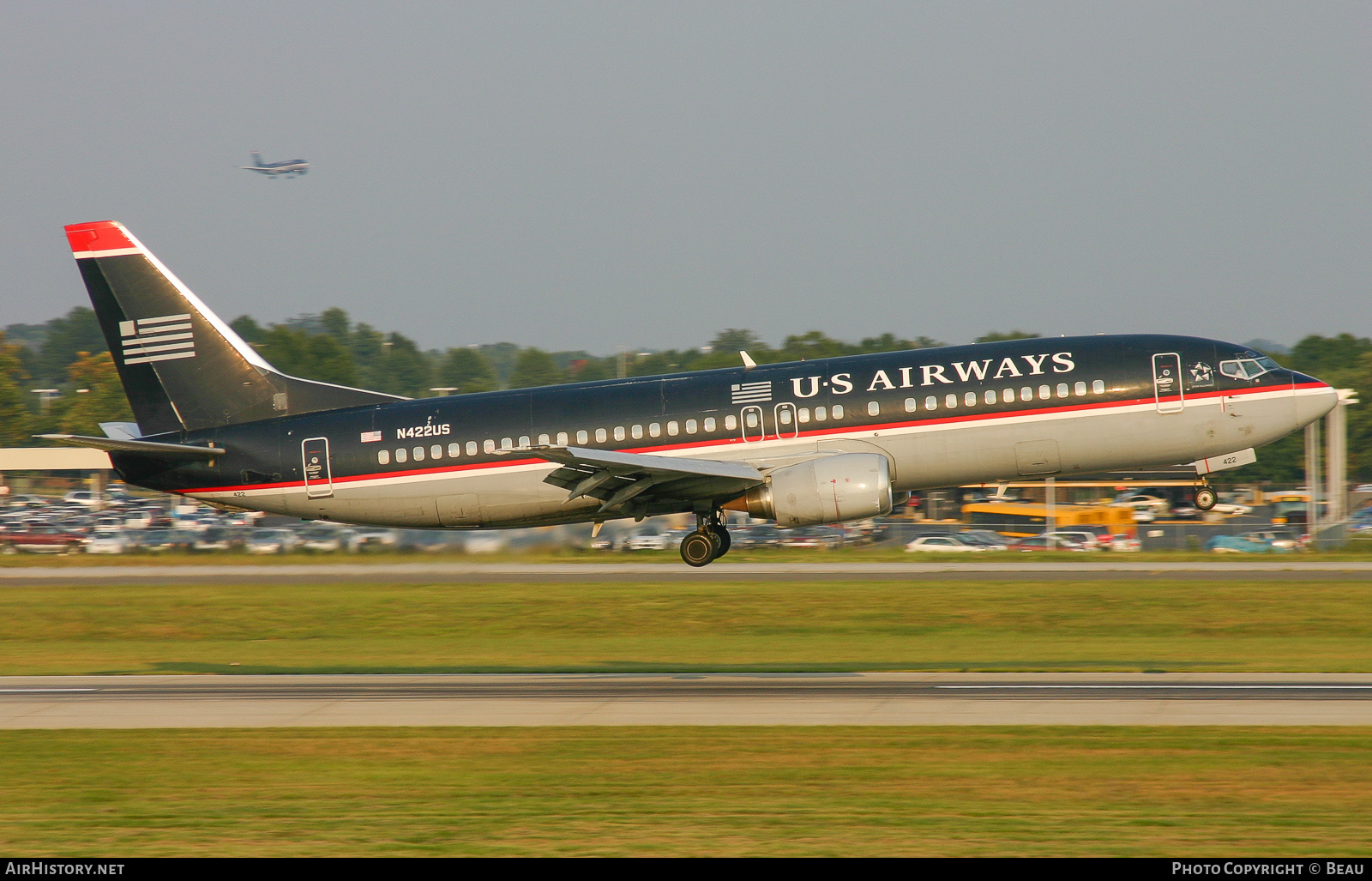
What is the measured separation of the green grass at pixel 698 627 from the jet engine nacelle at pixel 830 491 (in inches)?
123

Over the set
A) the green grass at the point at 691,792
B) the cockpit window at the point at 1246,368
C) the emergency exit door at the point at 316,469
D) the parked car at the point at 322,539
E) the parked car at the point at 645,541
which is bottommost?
the parked car at the point at 645,541

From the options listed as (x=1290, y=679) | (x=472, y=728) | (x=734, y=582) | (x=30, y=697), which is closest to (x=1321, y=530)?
(x=734, y=582)

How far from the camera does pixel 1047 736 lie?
17.0 m

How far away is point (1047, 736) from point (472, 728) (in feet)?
26.1

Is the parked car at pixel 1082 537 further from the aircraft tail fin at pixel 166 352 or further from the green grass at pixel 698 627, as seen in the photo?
the aircraft tail fin at pixel 166 352

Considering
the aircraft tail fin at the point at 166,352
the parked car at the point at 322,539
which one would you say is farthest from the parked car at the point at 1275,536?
the aircraft tail fin at the point at 166,352

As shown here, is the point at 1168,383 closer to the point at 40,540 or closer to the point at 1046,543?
the point at 1046,543

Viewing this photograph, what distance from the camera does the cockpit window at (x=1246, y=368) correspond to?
91.9 ft

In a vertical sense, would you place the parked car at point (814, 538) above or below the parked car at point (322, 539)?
below

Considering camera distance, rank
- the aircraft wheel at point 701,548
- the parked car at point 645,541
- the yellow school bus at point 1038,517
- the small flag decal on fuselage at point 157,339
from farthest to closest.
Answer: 1. the yellow school bus at point 1038,517
2. the parked car at point 645,541
3. the small flag decal on fuselage at point 157,339
4. the aircraft wheel at point 701,548

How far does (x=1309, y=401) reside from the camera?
27.8 m

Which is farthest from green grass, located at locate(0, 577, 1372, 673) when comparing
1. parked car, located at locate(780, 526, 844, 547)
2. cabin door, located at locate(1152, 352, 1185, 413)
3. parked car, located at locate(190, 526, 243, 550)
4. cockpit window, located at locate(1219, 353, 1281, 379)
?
parked car, located at locate(780, 526, 844, 547)

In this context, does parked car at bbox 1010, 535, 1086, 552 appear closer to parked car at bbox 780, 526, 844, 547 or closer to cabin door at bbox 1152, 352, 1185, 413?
parked car at bbox 780, 526, 844, 547
